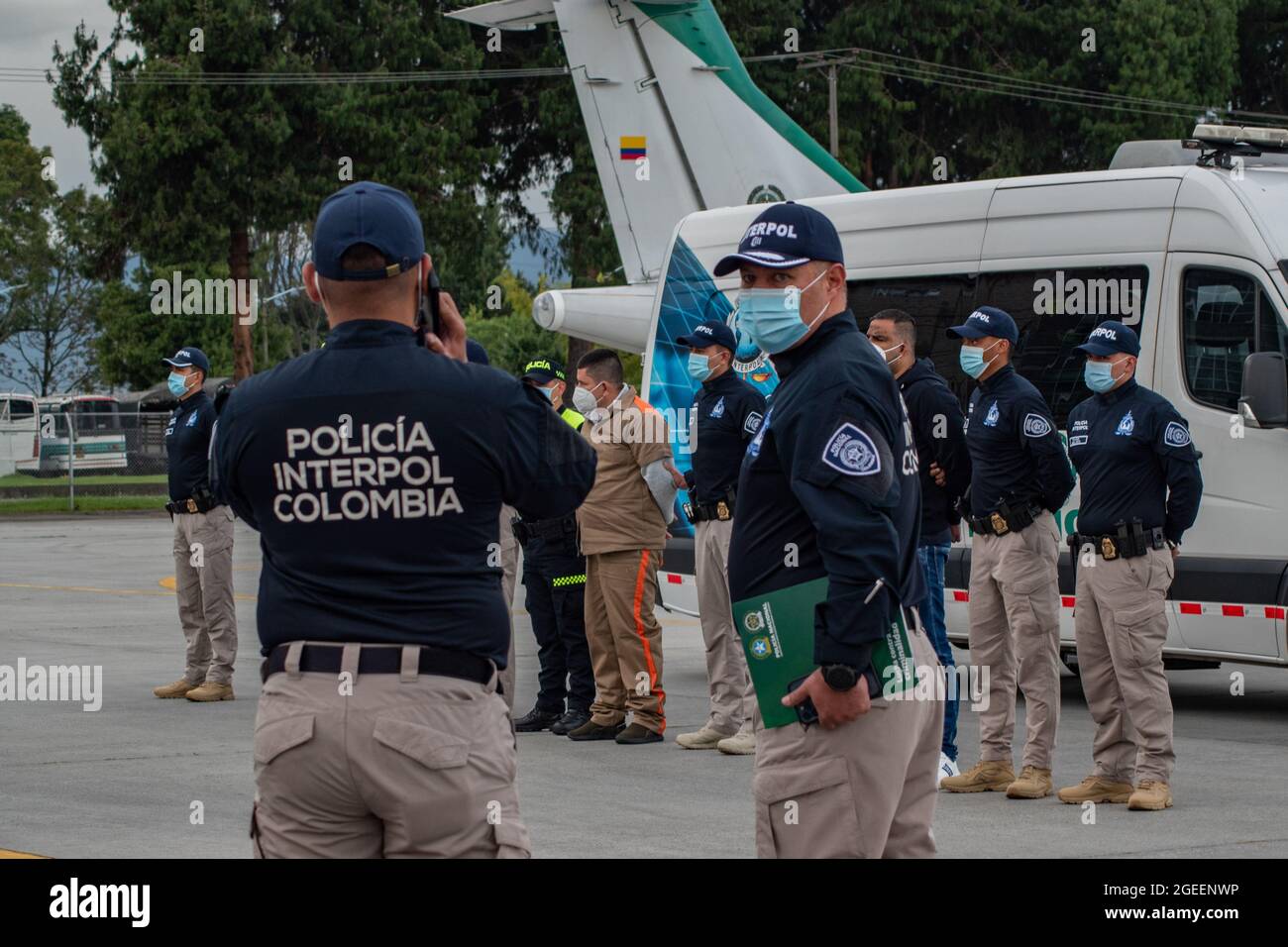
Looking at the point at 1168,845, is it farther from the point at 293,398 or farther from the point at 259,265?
the point at 259,265

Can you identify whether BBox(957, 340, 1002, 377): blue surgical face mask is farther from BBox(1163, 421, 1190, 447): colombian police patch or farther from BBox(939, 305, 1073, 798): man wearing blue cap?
BBox(1163, 421, 1190, 447): colombian police patch

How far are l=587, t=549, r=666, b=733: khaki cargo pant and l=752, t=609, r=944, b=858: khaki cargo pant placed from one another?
19.3ft

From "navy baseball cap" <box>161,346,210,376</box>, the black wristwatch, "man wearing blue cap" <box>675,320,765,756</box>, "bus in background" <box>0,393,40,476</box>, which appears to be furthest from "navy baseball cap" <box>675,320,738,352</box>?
"bus in background" <box>0,393,40,476</box>

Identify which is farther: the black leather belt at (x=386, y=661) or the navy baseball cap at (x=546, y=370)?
the navy baseball cap at (x=546, y=370)

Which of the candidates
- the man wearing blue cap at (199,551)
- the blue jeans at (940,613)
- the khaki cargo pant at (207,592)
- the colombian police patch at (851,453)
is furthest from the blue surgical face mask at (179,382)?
the colombian police patch at (851,453)

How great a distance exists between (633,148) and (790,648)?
44.8 feet

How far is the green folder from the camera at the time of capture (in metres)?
4.27

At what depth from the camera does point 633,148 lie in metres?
17.5

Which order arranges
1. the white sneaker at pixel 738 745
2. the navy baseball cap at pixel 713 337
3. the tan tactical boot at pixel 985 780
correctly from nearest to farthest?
the tan tactical boot at pixel 985 780, the white sneaker at pixel 738 745, the navy baseball cap at pixel 713 337

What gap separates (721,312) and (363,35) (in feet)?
93.8

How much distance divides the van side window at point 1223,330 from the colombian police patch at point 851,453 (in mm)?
6756

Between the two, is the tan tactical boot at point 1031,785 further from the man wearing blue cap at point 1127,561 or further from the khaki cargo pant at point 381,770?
the khaki cargo pant at point 381,770

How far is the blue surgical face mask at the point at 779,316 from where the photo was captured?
4492 mm
